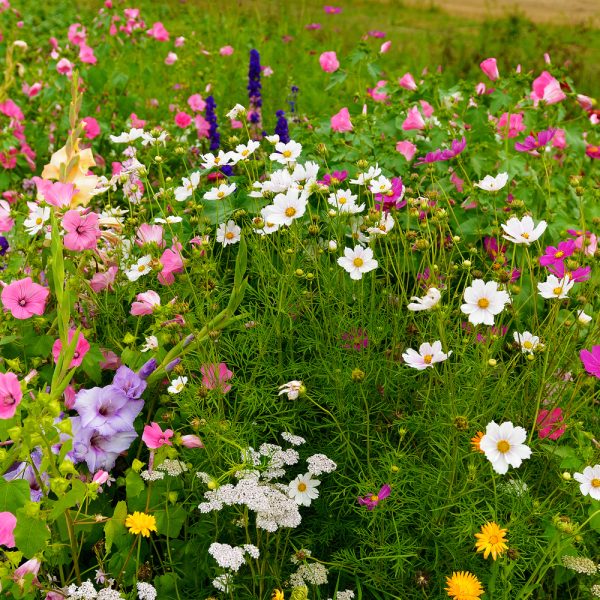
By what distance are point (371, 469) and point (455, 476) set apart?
17cm

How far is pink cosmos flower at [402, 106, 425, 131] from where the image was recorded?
8.06 ft

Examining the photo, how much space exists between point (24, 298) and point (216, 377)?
45cm

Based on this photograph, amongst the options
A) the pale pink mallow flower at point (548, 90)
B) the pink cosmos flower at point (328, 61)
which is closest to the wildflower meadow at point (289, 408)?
the pale pink mallow flower at point (548, 90)

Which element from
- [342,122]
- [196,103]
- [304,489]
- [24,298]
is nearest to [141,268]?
[24,298]

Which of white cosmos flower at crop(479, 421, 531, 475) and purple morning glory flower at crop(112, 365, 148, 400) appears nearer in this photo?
white cosmos flower at crop(479, 421, 531, 475)

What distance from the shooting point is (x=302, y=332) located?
1.80 m

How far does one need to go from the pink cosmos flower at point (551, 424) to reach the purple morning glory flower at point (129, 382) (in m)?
0.83

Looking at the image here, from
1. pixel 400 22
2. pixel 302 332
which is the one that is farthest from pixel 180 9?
pixel 302 332

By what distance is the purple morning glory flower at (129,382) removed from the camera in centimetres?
160

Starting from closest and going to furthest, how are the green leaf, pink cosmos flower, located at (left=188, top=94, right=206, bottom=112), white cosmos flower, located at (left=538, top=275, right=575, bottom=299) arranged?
the green leaf, white cosmos flower, located at (left=538, top=275, right=575, bottom=299), pink cosmos flower, located at (left=188, top=94, right=206, bottom=112)

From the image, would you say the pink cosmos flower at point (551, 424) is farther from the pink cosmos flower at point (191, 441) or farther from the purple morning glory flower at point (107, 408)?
the purple morning glory flower at point (107, 408)

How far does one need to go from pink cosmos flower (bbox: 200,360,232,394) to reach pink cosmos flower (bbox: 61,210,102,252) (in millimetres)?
367

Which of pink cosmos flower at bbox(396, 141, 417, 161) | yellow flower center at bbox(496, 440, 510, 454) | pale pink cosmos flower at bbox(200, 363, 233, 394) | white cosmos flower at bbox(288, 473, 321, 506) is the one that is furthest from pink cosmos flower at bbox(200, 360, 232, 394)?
pink cosmos flower at bbox(396, 141, 417, 161)

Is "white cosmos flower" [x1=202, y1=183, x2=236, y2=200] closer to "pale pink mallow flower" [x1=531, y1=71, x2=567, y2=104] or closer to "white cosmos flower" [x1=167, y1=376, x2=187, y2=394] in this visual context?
"white cosmos flower" [x1=167, y1=376, x2=187, y2=394]
